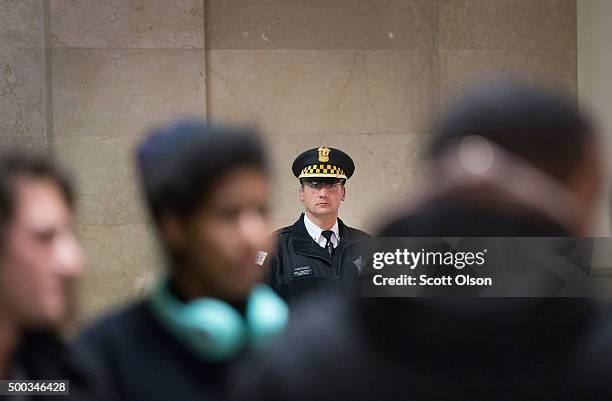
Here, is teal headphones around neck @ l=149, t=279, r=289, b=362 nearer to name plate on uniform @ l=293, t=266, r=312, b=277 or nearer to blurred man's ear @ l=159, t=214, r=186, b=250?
Answer: blurred man's ear @ l=159, t=214, r=186, b=250

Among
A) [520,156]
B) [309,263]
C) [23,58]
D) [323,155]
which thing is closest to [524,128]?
[520,156]

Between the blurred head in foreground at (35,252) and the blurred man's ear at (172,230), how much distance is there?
13 centimetres

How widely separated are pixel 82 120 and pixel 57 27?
0.51 m

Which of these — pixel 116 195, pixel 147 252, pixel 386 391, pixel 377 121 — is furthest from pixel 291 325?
pixel 377 121

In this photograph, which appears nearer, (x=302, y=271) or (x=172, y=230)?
(x=172, y=230)

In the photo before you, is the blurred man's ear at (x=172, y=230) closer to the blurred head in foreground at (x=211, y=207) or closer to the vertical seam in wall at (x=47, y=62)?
the blurred head in foreground at (x=211, y=207)

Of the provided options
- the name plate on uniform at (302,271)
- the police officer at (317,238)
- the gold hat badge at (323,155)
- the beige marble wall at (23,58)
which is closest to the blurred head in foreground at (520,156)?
the police officer at (317,238)

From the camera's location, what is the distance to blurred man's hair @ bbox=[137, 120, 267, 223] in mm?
1146

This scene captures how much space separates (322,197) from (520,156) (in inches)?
64.3

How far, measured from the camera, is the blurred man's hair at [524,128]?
1.04m

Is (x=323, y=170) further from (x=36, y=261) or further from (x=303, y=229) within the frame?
(x=36, y=261)

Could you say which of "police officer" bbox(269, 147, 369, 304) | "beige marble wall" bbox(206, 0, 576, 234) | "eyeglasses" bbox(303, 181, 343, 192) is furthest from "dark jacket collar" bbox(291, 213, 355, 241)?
"beige marble wall" bbox(206, 0, 576, 234)

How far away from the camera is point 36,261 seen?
1115mm

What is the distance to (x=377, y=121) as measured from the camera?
4262mm
